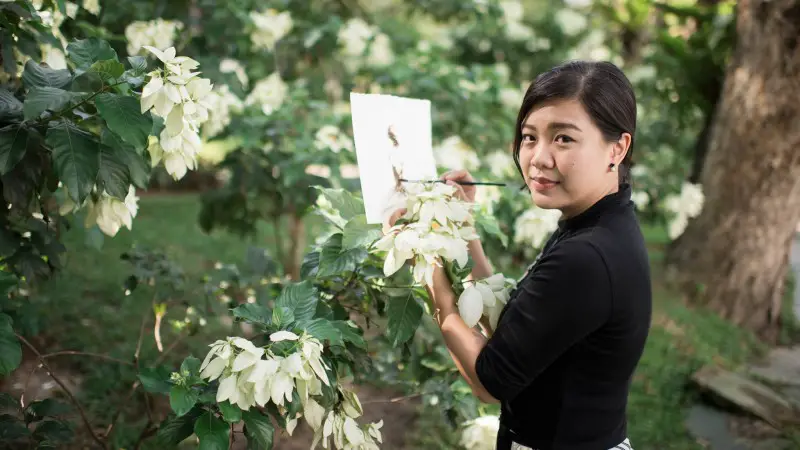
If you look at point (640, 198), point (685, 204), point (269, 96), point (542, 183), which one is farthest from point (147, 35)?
point (640, 198)

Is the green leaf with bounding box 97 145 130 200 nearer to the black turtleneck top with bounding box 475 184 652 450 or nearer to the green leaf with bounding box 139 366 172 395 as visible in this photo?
the green leaf with bounding box 139 366 172 395

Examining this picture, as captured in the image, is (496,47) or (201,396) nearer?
(201,396)

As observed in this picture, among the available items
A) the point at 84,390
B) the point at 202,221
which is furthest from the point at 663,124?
the point at 84,390

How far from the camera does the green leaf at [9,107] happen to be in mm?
1471

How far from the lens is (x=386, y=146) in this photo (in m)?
1.58

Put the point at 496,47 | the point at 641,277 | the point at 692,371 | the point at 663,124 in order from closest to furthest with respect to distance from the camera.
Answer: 1. the point at 641,277
2. the point at 692,371
3. the point at 496,47
4. the point at 663,124

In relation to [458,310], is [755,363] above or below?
below

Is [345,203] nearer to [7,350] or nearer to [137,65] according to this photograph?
[137,65]

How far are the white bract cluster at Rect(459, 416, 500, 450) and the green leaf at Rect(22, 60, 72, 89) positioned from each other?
1479 mm

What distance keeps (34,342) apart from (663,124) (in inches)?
222

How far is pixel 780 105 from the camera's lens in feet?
13.9

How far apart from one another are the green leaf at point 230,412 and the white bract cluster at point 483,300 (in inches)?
19.2

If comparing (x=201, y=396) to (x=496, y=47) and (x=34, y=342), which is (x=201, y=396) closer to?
(x=34, y=342)

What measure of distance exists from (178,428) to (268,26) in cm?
261
